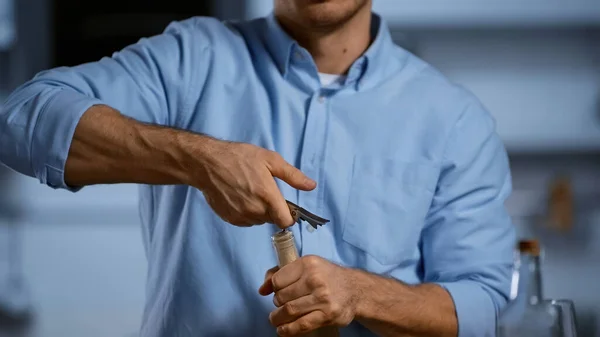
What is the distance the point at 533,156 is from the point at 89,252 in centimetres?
157

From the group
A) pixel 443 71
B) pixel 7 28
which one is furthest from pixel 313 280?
pixel 7 28

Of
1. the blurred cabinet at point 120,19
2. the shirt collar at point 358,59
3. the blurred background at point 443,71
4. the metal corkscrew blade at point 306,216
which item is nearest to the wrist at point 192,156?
the metal corkscrew blade at point 306,216

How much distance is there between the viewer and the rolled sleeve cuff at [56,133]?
46.8 inches

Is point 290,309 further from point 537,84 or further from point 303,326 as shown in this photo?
point 537,84

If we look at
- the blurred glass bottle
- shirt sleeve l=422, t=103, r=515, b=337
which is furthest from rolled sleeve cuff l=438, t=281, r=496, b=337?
the blurred glass bottle

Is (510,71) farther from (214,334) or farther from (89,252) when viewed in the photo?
(214,334)

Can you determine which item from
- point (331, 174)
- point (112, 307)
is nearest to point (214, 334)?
point (331, 174)

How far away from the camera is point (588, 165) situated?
3.08 meters

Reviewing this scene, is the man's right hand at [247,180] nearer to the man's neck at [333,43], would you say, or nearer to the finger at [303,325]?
the finger at [303,325]

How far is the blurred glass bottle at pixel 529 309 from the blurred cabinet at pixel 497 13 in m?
1.87

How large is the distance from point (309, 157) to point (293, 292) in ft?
1.10

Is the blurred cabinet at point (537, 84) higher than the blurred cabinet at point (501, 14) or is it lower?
lower

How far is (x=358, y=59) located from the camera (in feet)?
4.79

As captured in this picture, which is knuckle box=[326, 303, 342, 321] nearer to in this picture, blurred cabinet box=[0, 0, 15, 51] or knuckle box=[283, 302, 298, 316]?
knuckle box=[283, 302, 298, 316]
